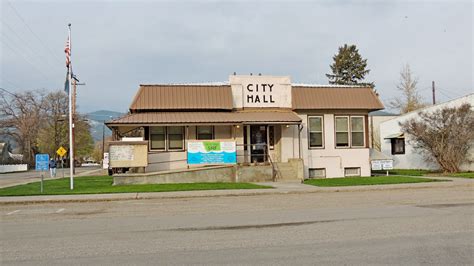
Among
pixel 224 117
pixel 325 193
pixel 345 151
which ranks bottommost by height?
pixel 325 193

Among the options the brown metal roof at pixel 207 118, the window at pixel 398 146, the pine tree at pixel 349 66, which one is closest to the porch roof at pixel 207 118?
the brown metal roof at pixel 207 118

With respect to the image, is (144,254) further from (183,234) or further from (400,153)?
(400,153)

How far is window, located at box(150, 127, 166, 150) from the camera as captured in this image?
24375 mm

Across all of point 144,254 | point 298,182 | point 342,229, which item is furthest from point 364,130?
point 144,254

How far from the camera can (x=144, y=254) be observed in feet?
23.8

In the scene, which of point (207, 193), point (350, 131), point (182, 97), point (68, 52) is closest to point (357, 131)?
point (350, 131)

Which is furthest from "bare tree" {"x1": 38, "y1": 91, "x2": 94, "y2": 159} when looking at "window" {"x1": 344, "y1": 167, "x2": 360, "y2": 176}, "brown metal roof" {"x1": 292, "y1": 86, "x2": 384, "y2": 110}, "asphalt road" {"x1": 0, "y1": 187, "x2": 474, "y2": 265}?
"asphalt road" {"x1": 0, "y1": 187, "x2": 474, "y2": 265}

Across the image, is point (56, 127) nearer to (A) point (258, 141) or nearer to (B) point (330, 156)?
(A) point (258, 141)

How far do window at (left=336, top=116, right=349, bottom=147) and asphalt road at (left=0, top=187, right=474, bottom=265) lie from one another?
11.9m

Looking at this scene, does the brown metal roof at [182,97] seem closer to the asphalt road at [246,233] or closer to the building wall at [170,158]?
the building wall at [170,158]

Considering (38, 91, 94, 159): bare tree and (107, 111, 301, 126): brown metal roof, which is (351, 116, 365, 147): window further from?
(38, 91, 94, 159): bare tree

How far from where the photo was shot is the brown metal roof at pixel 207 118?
22.9 meters

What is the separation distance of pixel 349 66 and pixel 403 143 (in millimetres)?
34729

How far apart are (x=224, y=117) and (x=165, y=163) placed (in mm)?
4170
